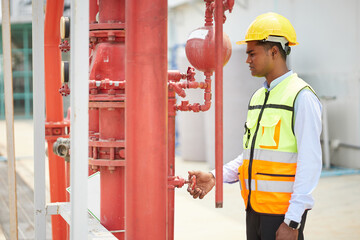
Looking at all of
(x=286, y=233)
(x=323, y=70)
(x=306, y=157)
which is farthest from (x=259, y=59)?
(x=323, y=70)

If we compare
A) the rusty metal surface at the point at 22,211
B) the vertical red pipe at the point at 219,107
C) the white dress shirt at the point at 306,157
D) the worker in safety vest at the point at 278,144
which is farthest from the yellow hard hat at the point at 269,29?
the rusty metal surface at the point at 22,211

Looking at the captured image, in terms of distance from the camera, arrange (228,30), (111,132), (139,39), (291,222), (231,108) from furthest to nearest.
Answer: (228,30) < (231,108) < (111,132) < (291,222) < (139,39)

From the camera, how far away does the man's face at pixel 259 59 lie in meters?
2.43

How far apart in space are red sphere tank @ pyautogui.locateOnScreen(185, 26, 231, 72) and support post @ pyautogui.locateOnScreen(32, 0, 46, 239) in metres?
0.85

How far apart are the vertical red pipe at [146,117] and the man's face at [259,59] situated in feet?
2.12

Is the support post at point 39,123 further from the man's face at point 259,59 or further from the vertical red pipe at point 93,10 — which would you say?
the man's face at point 259,59

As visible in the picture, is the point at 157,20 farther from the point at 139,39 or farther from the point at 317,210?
the point at 317,210

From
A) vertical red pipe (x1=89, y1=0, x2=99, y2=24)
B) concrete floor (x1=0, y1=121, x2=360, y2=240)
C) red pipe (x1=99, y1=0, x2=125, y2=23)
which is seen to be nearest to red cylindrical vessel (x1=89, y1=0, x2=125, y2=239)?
red pipe (x1=99, y1=0, x2=125, y2=23)

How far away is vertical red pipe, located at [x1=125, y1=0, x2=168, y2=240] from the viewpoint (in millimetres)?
1903

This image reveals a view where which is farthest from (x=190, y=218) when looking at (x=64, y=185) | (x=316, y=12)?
(x=316, y=12)

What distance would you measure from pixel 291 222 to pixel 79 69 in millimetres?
1104

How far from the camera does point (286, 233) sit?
2219 millimetres

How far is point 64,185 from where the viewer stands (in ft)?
14.0

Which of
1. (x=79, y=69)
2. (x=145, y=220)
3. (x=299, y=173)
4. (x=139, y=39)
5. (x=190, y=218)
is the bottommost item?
(x=190, y=218)
